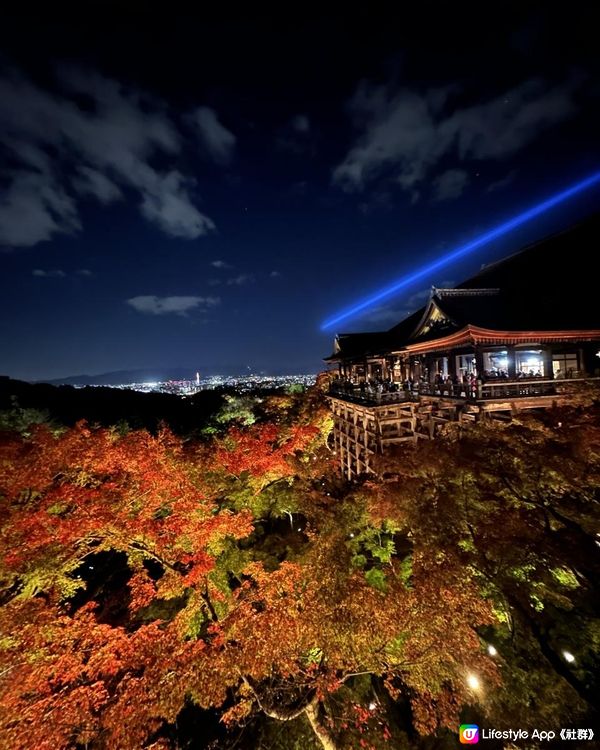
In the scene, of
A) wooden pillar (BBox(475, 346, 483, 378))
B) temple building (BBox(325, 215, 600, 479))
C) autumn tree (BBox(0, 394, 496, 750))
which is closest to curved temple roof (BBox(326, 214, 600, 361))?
temple building (BBox(325, 215, 600, 479))

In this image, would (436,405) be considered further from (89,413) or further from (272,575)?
(89,413)

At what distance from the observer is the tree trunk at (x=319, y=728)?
9.29 meters

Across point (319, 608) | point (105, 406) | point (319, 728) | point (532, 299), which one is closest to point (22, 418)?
point (105, 406)

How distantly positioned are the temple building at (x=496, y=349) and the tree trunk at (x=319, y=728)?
10.1m

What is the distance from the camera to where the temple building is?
1248cm

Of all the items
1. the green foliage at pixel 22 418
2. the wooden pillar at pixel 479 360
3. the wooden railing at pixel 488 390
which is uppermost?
the wooden pillar at pixel 479 360

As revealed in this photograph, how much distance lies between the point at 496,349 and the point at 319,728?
15.0m

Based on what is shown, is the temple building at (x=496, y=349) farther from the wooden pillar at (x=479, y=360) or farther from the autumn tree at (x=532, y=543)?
the autumn tree at (x=532, y=543)

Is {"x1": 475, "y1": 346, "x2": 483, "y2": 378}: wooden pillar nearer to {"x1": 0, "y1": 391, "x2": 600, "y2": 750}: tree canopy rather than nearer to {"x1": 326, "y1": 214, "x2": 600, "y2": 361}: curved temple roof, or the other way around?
{"x1": 326, "y1": 214, "x2": 600, "y2": 361}: curved temple roof

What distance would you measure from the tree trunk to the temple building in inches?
399

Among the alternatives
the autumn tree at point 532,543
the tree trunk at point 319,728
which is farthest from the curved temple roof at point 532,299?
the tree trunk at point 319,728

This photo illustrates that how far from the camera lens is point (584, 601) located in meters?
8.62

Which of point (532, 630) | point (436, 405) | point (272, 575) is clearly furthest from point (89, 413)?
point (532, 630)

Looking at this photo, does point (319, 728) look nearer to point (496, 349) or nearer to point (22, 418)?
point (496, 349)
